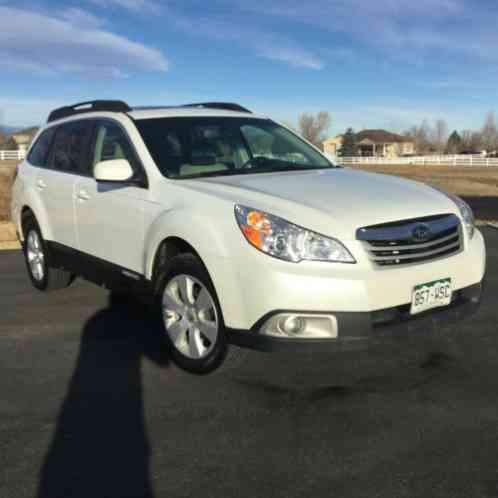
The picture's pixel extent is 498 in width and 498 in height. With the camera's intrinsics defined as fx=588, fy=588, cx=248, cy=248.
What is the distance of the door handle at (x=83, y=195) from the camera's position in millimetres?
5073

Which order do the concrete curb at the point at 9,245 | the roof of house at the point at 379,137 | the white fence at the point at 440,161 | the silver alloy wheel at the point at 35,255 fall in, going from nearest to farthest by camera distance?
the silver alloy wheel at the point at 35,255
the concrete curb at the point at 9,245
the white fence at the point at 440,161
the roof of house at the point at 379,137

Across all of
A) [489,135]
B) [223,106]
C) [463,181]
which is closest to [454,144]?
[489,135]

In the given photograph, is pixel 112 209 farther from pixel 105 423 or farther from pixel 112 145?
pixel 105 423

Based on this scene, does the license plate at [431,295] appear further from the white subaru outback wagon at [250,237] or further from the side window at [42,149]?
the side window at [42,149]

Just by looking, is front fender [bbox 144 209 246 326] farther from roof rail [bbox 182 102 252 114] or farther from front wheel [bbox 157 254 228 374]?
roof rail [bbox 182 102 252 114]

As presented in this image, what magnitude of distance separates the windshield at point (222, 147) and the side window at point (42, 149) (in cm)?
185

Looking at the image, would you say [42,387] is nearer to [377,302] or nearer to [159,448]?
[159,448]

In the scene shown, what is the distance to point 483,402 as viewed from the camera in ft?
11.6

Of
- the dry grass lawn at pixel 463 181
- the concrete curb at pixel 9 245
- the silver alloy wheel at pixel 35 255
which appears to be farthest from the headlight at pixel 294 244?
the dry grass lawn at pixel 463 181

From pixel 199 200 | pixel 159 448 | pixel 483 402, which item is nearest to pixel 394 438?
pixel 483 402

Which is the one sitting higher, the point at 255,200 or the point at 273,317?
the point at 255,200

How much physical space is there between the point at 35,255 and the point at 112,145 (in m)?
2.06

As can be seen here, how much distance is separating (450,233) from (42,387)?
9.51ft

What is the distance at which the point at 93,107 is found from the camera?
5.49 m
